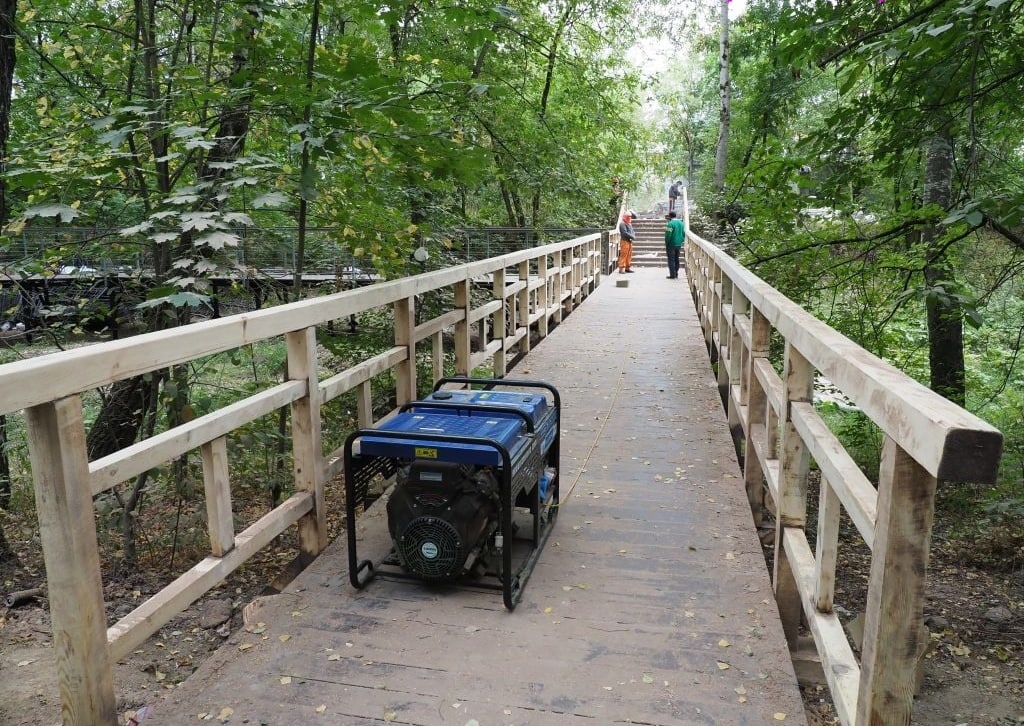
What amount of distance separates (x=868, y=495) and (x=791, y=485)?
3.53 ft

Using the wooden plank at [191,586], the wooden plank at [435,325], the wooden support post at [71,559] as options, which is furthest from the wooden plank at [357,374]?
the wooden support post at [71,559]

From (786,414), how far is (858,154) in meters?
4.12

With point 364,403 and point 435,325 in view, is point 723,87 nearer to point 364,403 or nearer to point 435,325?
point 435,325

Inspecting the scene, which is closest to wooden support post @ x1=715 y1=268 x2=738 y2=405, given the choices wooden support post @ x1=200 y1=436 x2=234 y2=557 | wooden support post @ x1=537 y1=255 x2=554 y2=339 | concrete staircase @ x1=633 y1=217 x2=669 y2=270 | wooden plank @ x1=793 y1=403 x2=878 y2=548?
wooden support post @ x1=537 y1=255 x2=554 y2=339

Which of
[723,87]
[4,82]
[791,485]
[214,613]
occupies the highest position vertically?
[723,87]

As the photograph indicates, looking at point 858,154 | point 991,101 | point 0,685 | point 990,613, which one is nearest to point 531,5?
point 858,154

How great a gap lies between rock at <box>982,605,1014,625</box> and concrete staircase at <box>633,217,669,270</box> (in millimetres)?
21661

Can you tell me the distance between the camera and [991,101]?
5.07m

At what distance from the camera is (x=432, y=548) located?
A: 3.08 metres

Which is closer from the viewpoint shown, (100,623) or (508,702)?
(100,623)

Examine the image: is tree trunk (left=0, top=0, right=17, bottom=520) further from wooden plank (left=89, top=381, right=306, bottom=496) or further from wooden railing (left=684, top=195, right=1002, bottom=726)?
wooden railing (left=684, top=195, right=1002, bottom=726)

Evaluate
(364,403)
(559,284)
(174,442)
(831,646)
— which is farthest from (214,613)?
(559,284)

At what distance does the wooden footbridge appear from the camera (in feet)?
5.91

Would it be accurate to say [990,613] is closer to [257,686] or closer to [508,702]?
[508,702]
